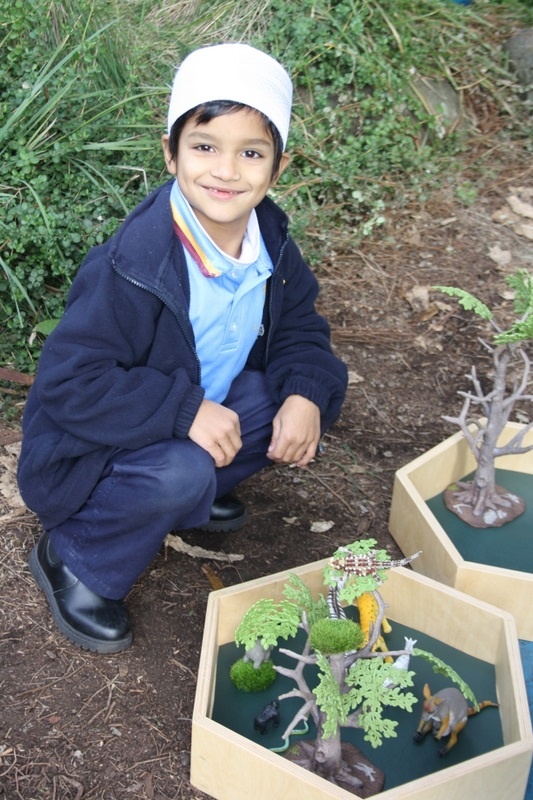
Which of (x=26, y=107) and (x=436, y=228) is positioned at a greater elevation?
(x=26, y=107)

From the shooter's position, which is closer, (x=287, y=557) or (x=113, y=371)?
(x=113, y=371)

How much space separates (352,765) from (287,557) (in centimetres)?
83

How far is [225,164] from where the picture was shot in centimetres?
209

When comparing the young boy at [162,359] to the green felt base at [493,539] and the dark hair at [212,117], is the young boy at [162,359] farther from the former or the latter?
the green felt base at [493,539]

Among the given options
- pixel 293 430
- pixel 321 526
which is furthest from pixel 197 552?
pixel 293 430

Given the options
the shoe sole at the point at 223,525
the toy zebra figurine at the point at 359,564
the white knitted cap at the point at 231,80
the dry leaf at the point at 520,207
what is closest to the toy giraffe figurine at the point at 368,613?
the toy zebra figurine at the point at 359,564

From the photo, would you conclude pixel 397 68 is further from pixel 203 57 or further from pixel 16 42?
pixel 203 57

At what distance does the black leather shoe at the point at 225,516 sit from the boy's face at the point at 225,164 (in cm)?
95

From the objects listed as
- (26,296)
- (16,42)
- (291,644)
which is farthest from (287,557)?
(16,42)

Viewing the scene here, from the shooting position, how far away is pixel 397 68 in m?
4.76

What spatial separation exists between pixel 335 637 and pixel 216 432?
0.65 meters

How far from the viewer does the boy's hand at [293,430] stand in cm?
241

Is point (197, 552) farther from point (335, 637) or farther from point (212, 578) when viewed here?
point (335, 637)

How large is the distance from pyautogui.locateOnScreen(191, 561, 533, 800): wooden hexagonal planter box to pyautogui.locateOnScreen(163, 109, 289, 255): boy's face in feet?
3.14
